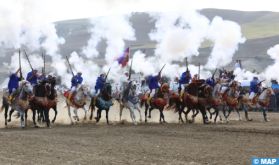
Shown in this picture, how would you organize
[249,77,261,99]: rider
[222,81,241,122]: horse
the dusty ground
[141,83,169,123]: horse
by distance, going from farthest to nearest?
[249,77,261,99]: rider, [222,81,241,122]: horse, [141,83,169,123]: horse, the dusty ground

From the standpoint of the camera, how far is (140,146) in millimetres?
19266

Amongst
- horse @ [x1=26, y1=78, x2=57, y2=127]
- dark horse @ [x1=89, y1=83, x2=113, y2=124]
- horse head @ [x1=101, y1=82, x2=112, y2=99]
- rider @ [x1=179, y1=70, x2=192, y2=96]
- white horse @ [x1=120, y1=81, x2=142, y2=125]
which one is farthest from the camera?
rider @ [x1=179, y1=70, x2=192, y2=96]

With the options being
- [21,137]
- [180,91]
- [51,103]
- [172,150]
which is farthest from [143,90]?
[172,150]

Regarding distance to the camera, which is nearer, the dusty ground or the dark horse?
Result: the dusty ground

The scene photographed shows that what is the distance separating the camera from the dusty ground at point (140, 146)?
16.1 m

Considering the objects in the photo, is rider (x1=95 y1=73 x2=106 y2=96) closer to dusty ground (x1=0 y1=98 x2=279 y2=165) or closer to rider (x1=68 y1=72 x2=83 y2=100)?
rider (x1=68 y1=72 x2=83 y2=100)

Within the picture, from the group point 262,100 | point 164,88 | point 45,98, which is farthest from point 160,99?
point 45,98

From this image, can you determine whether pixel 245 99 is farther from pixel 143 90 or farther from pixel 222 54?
pixel 222 54

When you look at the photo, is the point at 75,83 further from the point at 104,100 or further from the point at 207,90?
the point at 207,90

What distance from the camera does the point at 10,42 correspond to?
5081cm

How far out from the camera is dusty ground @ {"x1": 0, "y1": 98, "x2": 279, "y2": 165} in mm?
16078

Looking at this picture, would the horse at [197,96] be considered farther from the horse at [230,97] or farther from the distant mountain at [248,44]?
the distant mountain at [248,44]

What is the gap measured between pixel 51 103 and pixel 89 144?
964 cm

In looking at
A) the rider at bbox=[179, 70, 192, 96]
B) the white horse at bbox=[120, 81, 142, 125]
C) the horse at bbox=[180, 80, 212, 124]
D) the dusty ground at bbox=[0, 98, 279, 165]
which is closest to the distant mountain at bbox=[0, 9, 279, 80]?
the rider at bbox=[179, 70, 192, 96]
